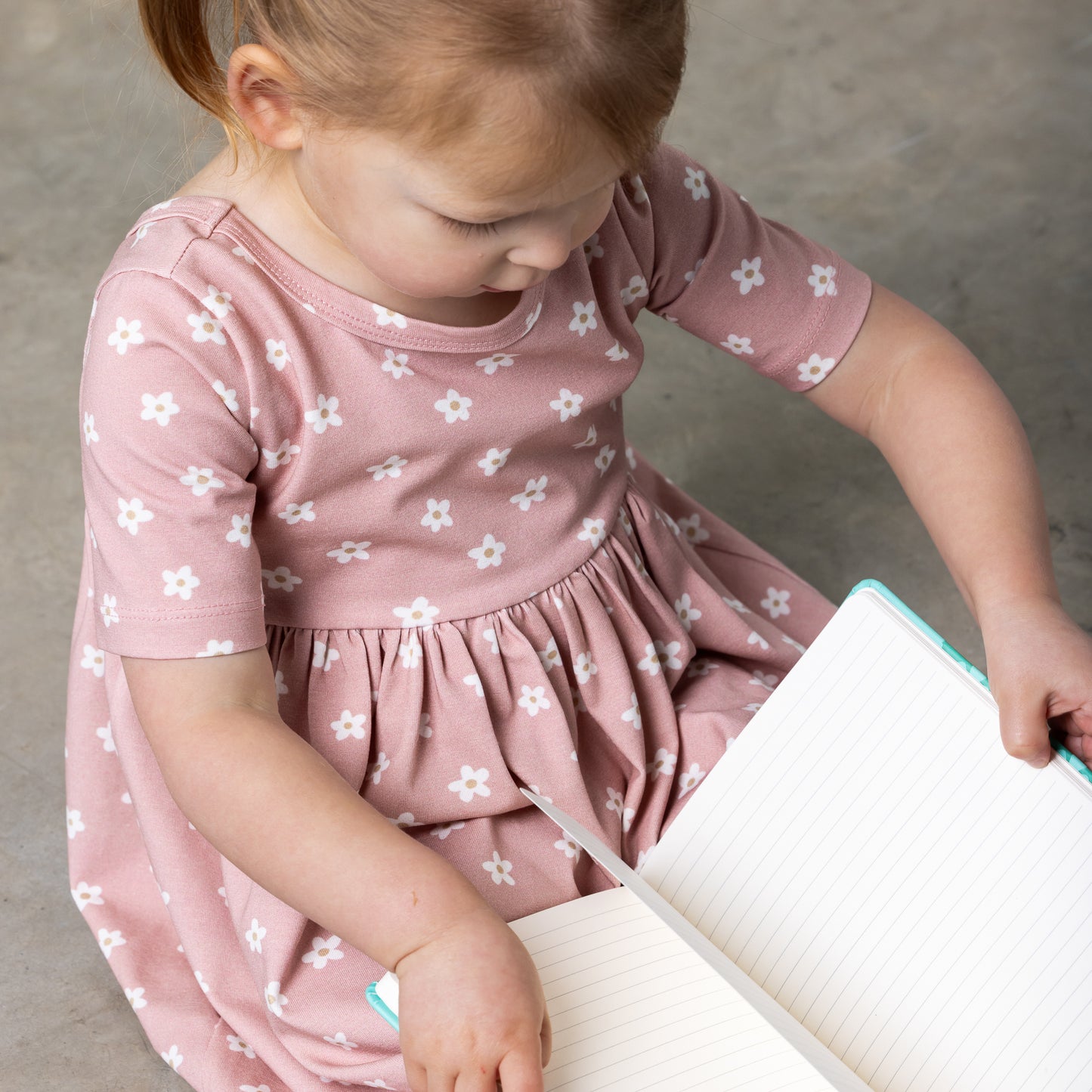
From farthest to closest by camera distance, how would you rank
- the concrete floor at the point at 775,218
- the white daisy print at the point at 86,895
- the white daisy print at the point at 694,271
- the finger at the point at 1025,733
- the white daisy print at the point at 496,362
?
the concrete floor at the point at 775,218
the white daisy print at the point at 86,895
the white daisy print at the point at 694,271
the white daisy print at the point at 496,362
the finger at the point at 1025,733

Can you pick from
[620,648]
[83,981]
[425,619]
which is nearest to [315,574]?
[425,619]

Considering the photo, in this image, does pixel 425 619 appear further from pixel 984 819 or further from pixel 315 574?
pixel 984 819

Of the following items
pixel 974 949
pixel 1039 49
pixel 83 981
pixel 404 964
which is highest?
pixel 1039 49

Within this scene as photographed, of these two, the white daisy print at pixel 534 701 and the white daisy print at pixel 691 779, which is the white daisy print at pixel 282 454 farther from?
the white daisy print at pixel 691 779

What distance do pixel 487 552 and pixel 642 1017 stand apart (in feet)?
0.95

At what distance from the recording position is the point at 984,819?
68 cm

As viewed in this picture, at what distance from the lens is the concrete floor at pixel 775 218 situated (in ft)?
3.65

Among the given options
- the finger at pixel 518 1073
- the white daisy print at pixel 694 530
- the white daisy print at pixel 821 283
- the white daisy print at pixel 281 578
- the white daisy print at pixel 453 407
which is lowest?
the finger at pixel 518 1073

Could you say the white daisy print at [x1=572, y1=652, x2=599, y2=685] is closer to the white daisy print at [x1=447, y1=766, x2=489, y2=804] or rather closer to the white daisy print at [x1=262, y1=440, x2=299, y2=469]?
the white daisy print at [x1=447, y1=766, x2=489, y2=804]

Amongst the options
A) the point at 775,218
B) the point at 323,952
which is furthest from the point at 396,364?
the point at 775,218

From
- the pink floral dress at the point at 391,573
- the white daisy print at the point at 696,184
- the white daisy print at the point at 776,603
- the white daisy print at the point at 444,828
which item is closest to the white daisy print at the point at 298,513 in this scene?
the pink floral dress at the point at 391,573

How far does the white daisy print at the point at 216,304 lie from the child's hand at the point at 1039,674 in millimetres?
437

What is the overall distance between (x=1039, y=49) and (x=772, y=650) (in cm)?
129

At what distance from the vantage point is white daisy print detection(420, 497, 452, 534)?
0.80 metres
